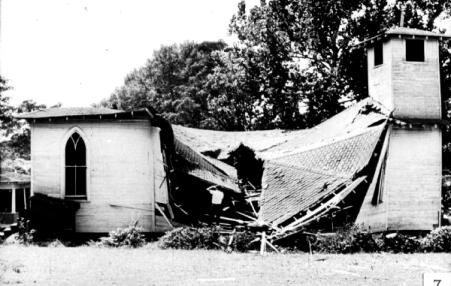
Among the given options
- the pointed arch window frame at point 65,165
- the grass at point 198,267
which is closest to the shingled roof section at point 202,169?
the pointed arch window frame at point 65,165

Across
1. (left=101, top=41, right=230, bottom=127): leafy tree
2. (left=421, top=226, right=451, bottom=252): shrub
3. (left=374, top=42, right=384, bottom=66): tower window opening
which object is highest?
(left=101, top=41, right=230, bottom=127): leafy tree

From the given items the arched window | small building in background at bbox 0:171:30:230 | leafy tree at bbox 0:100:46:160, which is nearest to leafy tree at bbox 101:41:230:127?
leafy tree at bbox 0:100:46:160

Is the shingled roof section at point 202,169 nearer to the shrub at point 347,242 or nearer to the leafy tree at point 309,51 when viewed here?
the shrub at point 347,242

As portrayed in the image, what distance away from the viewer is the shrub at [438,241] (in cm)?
2042

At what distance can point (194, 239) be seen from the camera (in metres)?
19.1

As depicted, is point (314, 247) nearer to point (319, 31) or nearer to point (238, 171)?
point (238, 171)

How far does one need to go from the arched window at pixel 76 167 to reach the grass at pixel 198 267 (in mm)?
3512

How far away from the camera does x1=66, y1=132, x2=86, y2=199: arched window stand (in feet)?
73.3

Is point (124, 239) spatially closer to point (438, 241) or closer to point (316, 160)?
point (316, 160)

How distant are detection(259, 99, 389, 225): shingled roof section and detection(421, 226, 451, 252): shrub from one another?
3892 mm

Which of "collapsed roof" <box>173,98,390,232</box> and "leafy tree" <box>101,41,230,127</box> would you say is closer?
"collapsed roof" <box>173,98,390,232</box>

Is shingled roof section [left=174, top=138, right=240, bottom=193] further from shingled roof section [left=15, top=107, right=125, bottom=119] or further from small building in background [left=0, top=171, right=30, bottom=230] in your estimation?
small building in background [left=0, top=171, right=30, bottom=230]

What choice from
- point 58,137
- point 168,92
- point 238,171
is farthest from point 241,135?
point 168,92

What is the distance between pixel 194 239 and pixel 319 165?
19.0 feet
